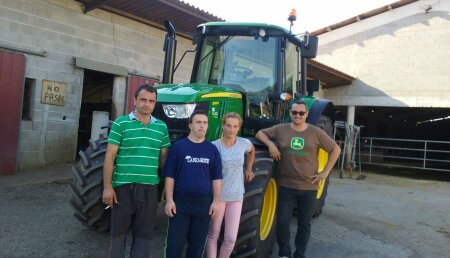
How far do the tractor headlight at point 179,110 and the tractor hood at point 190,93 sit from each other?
2.0 inches

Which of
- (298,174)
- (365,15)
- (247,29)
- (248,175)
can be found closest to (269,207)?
(298,174)

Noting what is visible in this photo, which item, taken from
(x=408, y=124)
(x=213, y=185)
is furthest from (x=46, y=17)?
(x=408, y=124)

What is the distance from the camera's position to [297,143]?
159 inches

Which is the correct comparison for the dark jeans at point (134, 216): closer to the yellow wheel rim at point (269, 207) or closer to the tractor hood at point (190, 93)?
the tractor hood at point (190, 93)

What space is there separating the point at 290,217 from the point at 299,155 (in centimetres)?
60

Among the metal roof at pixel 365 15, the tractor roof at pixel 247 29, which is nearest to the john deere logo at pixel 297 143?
the tractor roof at pixel 247 29

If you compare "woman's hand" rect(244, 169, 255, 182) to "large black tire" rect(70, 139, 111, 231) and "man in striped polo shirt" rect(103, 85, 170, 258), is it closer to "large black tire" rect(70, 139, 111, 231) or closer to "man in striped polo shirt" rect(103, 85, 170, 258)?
"man in striped polo shirt" rect(103, 85, 170, 258)

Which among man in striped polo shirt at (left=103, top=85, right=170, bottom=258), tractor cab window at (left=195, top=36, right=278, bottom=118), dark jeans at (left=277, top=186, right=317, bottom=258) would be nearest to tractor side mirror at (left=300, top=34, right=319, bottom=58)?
tractor cab window at (left=195, top=36, right=278, bottom=118)

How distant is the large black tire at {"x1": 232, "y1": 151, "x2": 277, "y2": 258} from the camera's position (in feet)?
12.0

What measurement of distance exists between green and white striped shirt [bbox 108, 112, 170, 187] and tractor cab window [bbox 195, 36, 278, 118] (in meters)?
1.88

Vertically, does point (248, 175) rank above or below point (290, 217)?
above

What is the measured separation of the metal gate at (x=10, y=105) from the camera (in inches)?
297

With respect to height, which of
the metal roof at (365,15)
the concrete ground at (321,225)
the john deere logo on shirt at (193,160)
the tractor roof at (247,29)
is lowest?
the concrete ground at (321,225)

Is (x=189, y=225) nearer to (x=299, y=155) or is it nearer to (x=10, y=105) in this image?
(x=299, y=155)
